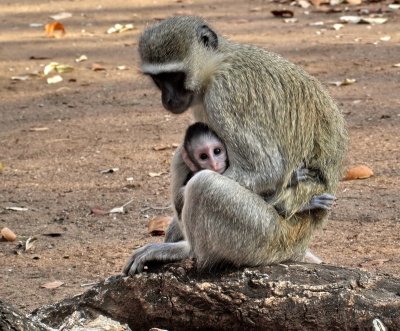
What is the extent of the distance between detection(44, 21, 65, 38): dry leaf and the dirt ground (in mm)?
113

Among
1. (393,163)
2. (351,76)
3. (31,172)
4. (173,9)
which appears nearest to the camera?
(393,163)

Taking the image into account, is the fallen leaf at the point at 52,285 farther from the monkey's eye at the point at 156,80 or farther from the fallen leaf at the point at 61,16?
the fallen leaf at the point at 61,16

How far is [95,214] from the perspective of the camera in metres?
7.83

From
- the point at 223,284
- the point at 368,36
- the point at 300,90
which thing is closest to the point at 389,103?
the point at 368,36

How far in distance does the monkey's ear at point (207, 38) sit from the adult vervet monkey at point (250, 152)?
0.08m

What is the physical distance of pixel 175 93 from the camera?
5602 millimetres

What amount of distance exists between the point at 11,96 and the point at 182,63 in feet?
20.9

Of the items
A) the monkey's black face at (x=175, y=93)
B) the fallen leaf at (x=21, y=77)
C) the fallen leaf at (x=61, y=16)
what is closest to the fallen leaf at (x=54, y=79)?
the fallen leaf at (x=21, y=77)

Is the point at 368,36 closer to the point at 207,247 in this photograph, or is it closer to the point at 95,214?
the point at 95,214

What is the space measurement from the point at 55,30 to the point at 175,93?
911cm


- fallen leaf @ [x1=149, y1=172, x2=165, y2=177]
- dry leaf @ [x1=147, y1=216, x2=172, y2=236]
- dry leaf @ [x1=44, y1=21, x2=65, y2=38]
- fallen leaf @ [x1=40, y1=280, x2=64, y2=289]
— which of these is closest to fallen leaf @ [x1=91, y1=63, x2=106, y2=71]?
dry leaf @ [x1=44, y1=21, x2=65, y2=38]

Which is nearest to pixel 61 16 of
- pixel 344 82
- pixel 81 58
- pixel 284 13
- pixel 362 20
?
pixel 81 58

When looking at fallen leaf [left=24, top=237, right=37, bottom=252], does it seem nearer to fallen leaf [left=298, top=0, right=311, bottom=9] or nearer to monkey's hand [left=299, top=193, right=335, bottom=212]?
monkey's hand [left=299, top=193, right=335, bottom=212]

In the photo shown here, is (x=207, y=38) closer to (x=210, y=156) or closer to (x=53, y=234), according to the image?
(x=210, y=156)
